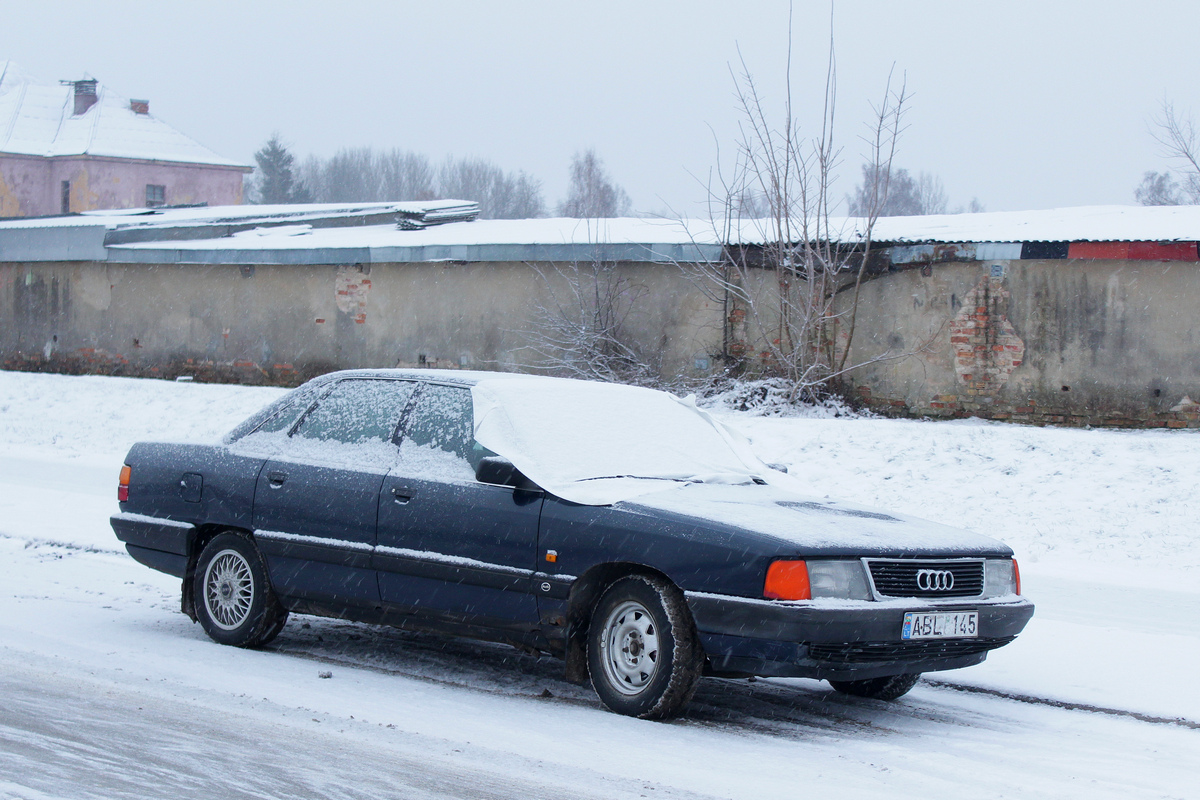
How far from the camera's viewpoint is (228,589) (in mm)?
6621

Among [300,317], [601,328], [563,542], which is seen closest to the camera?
[563,542]

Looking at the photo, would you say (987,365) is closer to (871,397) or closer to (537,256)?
(871,397)

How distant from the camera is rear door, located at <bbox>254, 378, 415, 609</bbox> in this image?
20.0ft

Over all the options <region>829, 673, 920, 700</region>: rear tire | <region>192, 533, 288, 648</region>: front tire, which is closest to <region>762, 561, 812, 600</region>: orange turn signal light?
<region>829, 673, 920, 700</region>: rear tire

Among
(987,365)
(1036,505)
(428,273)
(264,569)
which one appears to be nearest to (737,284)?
(987,365)

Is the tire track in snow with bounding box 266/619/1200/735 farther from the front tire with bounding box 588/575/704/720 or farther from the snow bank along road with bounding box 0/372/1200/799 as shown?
the front tire with bounding box 588/575/704/720

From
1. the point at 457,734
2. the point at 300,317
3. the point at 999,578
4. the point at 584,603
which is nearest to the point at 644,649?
the point at 584,603

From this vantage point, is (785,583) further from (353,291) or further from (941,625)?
(353,291)

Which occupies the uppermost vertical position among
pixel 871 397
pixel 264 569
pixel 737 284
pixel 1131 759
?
pixel 737 284

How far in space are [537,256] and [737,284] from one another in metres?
3.24

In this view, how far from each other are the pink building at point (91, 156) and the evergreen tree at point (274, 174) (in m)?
27.6

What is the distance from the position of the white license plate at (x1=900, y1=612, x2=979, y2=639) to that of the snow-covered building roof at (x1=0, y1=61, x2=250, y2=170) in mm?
50257

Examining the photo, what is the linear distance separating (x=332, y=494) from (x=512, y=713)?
1.55 m

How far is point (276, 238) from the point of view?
24.0 meters
